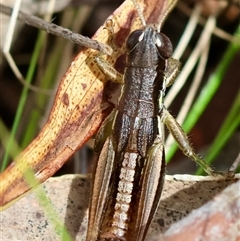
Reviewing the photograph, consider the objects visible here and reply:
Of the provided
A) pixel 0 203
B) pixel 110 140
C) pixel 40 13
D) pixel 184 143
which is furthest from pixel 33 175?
pixel 40 13

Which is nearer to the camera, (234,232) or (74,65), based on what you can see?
(234,232)

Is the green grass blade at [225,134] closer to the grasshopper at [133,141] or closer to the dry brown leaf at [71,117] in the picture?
the grasshopper at [133,141]

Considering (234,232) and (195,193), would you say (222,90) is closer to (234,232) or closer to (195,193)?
(195,193)

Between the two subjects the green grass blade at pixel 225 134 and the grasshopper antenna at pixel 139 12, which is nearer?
the grasshopper antenna at pixel 139 12

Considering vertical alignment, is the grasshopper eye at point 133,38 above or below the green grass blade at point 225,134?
above

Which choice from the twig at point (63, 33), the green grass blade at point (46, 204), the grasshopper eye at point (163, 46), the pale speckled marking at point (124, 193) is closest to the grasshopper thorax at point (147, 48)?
the grasshopper eye at point (163, 46)

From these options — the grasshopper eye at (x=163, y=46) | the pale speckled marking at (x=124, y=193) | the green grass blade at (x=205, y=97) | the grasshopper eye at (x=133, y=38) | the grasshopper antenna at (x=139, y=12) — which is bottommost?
the pale speckled marking at (x=124, y=193)

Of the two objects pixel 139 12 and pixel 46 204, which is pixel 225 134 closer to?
pixel 139 12
